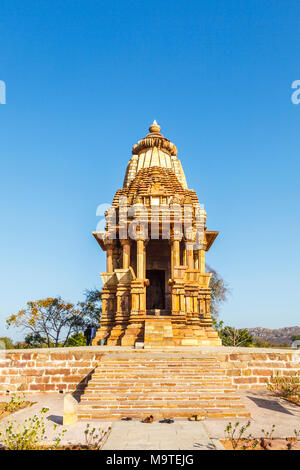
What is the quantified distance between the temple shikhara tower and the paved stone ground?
185 inches

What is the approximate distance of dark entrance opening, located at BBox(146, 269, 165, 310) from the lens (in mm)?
18891

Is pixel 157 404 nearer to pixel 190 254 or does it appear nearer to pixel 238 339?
pixel 190 254

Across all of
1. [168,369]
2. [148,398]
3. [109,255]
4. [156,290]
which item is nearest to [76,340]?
[156,290]

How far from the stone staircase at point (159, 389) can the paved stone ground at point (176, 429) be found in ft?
1.17

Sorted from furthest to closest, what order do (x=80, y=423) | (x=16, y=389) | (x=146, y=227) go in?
(x=146, y=227) → (x=16, y=389) → (x=80, y=423)

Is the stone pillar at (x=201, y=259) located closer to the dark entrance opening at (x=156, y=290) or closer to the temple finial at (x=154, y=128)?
the dark entrance opening at (x=156, y=290)

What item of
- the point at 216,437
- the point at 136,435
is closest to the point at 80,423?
the point at 136,435

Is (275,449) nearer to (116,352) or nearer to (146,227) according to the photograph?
(116,352)

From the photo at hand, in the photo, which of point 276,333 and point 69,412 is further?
point 276,333

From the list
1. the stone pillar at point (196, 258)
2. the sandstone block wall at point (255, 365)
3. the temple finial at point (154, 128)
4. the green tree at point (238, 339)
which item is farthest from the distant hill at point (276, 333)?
Answer: the sandstone block wall at point (255, 365)

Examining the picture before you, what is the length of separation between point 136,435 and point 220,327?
23.0 metres

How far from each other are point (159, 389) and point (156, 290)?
1084 centimetres

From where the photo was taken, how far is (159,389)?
8125 mm
